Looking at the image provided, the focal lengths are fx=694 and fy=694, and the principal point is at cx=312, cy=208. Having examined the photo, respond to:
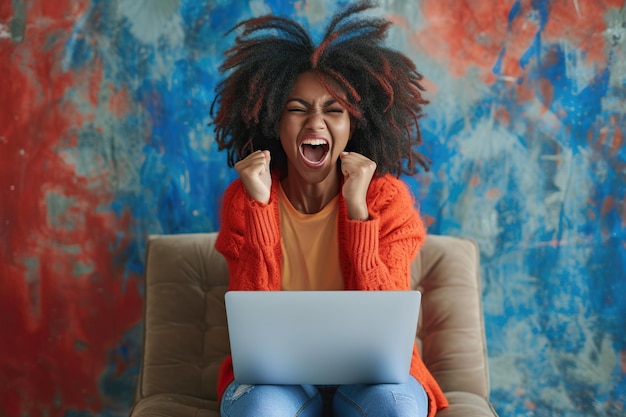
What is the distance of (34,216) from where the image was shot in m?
2.08

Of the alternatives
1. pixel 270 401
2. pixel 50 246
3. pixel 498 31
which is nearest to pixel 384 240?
pixel 270 401

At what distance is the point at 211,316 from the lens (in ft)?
6.03

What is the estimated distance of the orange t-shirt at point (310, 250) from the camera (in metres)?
1.61

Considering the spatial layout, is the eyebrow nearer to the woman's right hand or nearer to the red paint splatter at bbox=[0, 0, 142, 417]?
the woman's right hand

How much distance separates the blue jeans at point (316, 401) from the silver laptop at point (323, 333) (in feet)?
0.13

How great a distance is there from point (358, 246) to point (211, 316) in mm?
536

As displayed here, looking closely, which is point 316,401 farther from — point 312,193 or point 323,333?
point 312,193

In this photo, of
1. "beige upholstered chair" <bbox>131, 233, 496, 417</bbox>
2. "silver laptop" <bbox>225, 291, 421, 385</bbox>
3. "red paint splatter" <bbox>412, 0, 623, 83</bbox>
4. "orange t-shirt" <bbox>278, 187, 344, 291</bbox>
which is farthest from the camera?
"red paint splatter" <bbox>412, 0, 623, 83</bbox>

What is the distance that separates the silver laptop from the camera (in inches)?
48.1

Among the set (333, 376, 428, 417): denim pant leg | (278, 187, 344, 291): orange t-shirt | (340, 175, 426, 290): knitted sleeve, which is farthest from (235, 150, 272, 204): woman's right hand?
(333, 376, 428, 417): denim pant leg

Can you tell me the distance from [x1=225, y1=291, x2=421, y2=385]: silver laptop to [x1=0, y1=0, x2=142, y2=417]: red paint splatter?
0.95m

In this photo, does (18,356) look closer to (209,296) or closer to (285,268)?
(209,296)

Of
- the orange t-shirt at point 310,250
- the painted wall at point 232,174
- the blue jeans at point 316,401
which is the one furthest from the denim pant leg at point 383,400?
the painted wall at point 232,174

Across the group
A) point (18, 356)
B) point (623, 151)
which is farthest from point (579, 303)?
point (18, 356)
